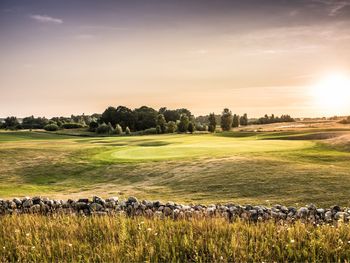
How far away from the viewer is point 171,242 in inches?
353

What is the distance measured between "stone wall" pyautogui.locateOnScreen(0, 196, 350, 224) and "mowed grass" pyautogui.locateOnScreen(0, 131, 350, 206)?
1370 mm

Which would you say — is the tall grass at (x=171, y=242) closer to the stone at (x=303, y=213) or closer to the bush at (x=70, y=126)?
the stone at (x=303, y=213)

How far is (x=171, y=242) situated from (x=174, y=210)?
392 centimetres

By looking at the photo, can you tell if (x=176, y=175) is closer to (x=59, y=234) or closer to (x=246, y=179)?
(x=246, y=179)

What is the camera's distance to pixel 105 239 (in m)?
9.74

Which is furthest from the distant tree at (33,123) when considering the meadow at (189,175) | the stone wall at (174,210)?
the stone wall at (174,210)

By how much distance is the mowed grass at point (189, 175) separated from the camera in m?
19.4

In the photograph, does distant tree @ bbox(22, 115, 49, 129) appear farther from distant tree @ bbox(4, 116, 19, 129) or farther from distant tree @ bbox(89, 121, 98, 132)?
distant tree @ bbox(89, 121, 98, 132)

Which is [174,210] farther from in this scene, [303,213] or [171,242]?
[303,213]

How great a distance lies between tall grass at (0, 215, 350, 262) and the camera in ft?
27.6

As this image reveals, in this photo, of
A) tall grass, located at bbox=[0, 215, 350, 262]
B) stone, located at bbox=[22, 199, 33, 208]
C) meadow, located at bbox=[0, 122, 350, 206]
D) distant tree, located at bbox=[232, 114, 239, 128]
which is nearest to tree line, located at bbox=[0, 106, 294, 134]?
distant tree, located at bbox=[232, 114, 239, 128]

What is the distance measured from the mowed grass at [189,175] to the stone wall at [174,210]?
1.37m

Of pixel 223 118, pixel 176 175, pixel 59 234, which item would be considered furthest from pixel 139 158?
pixel 223 118

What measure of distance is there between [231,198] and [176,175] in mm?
7717
